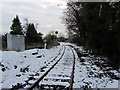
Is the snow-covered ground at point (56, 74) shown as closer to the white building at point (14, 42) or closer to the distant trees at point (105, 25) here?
the distant trees at point (105, 25)

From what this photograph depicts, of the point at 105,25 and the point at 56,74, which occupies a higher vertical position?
the point at 105,25

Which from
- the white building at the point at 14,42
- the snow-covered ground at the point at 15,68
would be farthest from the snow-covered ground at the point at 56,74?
the white building at the point at 14,42

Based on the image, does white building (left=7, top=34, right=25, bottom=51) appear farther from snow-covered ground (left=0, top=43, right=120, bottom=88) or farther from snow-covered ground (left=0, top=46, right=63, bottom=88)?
snow-covered ground (left=0, top=43, right=120, bottom=88)

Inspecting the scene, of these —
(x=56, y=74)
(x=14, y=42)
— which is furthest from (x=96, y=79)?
(x=14, y=42)

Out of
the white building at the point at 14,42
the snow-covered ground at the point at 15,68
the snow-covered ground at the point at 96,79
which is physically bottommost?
the snow-covered ground at the point at 96,79

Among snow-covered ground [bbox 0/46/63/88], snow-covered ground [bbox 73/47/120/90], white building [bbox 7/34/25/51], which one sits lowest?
snow-covered ground [bbox 73/47/120/90]

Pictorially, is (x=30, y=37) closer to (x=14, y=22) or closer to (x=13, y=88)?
(x=14, y=22)

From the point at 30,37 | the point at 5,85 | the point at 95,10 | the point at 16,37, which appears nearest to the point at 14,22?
the point at 30,37

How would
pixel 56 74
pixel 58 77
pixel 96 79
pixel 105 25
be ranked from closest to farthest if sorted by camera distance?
1. pixel 96 79
2. pixel 58 77
3. pixel 56 74
4. pixel 105 25

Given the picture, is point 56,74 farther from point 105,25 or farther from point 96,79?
point 105,25

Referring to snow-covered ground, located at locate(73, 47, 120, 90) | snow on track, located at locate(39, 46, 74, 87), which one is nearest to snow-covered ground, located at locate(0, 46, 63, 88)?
snow on track, located at locate(39, 46, 74, 87)

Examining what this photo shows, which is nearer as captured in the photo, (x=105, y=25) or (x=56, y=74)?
(x=56, y=74)

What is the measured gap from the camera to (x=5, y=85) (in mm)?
7789

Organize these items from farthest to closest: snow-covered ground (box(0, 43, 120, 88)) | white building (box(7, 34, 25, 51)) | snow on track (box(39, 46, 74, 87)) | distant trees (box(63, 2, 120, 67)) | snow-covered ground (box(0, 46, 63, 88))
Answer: white building (box(7, 34, 25, 51)), distant trees (box(63, 2, 120, 67)), snow-covered ground (box(0, 46, 63, 88)), snow-covered ground (box(0, 43, 120, 88)), snow on track (box(39, 46, 74, 87))
